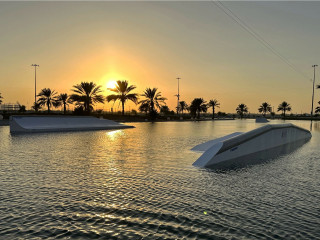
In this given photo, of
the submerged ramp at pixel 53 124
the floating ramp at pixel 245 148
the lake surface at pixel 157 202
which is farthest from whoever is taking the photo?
the submerged ramp at pixel 53 124

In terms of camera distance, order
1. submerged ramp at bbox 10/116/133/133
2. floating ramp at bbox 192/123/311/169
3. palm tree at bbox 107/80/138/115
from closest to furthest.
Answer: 1. floating ramp at bbox 192/123/311/169
2. submerged ramp at bbox 10/116/133/133
3. palm tree at bbox 107/80/138/115

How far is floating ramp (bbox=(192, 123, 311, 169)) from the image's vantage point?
10.7m

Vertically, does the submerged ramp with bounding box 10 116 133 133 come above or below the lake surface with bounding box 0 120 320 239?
above

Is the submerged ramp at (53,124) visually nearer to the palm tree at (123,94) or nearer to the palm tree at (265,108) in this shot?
the palm tree at (123,94)

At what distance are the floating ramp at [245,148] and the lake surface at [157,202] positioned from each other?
1115mm

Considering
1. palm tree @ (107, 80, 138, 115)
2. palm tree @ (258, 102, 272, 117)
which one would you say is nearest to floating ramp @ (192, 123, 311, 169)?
palm tree @ (107, 80, 138, 115)

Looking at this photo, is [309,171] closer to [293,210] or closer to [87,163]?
Result: [293,210]

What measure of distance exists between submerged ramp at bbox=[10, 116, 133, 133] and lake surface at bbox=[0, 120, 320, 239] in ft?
66.1

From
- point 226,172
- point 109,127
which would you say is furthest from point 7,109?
point 226,172

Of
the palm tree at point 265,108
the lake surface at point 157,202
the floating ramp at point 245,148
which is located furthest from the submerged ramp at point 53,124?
the palm tree at point 265,108

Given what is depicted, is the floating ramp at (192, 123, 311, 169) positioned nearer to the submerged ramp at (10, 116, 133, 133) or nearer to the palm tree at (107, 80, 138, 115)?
the submerged ramp at (10, 116, 133, 133)

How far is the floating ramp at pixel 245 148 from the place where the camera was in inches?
Result: 420

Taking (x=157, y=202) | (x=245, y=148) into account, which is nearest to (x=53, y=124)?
(x=245, y=148)

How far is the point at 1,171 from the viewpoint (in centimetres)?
865
